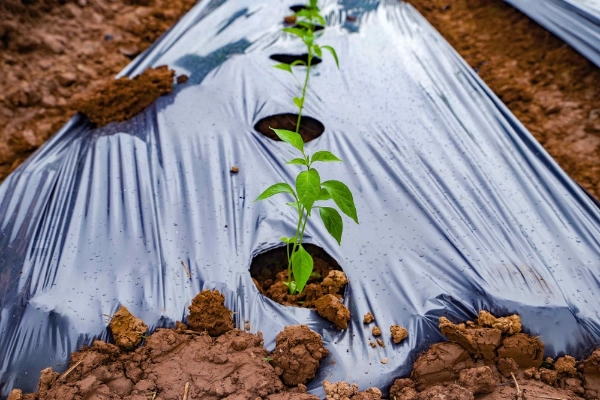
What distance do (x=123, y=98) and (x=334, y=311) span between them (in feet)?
4.97

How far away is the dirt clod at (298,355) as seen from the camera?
141cm

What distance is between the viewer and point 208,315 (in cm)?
150

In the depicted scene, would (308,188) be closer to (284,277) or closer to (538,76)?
(284,277)

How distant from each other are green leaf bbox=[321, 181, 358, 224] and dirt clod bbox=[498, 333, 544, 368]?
641mm

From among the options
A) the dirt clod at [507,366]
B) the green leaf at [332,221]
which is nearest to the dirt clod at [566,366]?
the dirt clod at [507,366]

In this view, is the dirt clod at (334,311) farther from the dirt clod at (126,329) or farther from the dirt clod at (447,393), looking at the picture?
the dirt clod at (126,329)

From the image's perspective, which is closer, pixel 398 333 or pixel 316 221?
pixel 398 333

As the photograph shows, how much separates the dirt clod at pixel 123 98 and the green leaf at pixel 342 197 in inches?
52.2

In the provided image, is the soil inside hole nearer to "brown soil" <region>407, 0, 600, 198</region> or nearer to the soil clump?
the soil clump

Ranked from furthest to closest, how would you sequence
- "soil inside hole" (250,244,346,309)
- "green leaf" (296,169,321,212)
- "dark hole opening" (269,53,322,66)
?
"dark hole opening" (269,53,322,66) < "soil inside hole" (250,244,346,309) < "green leaf" (296,169,321,212)

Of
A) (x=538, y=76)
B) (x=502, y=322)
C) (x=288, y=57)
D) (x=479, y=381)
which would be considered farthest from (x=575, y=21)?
(x=479, y=381)

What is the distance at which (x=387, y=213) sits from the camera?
1861mm

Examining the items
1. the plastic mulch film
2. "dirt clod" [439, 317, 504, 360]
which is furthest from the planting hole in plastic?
the plastic mulch film

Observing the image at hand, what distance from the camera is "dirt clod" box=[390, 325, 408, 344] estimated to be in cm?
150
